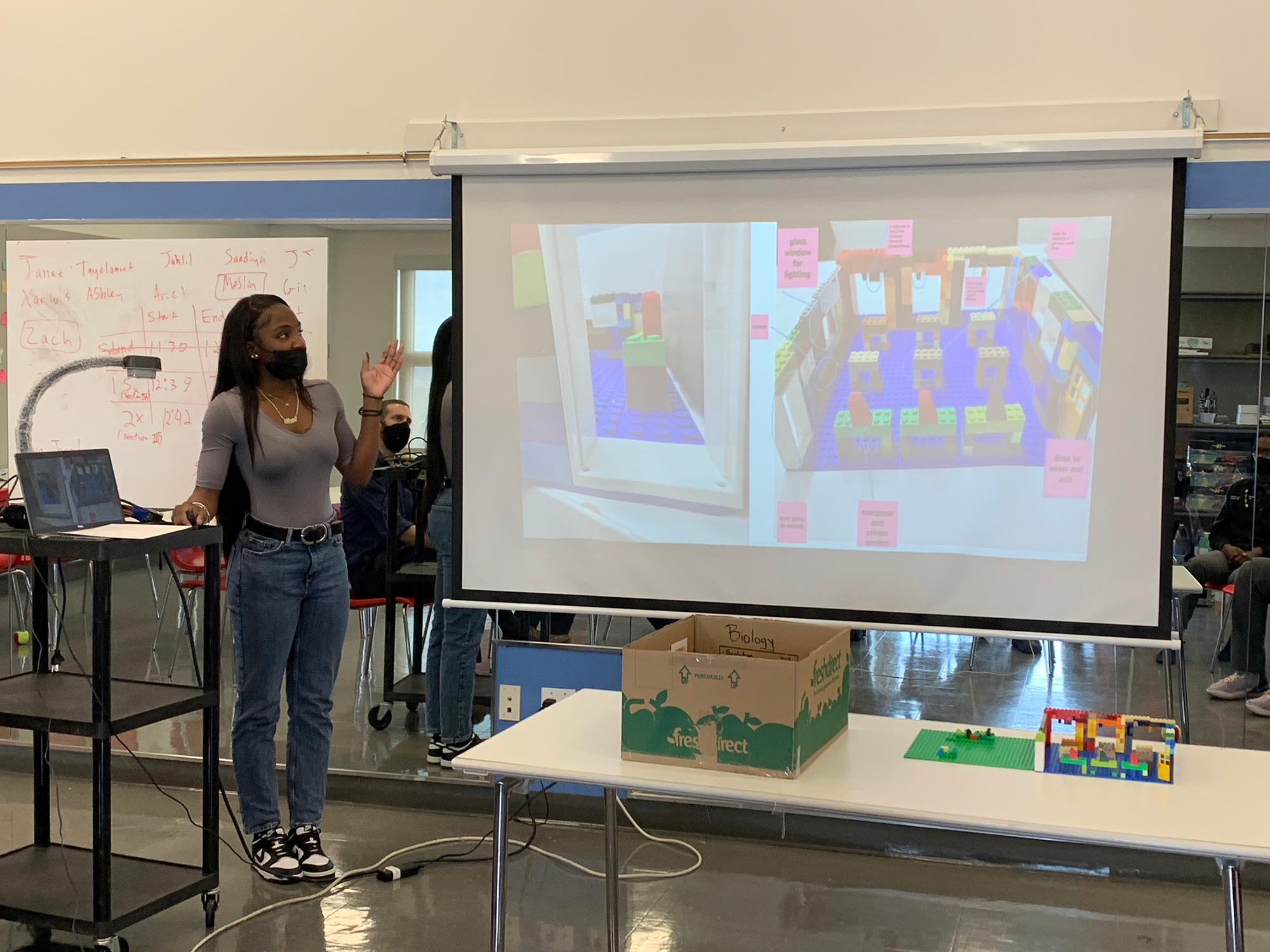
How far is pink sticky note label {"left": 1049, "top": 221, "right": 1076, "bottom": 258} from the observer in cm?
277

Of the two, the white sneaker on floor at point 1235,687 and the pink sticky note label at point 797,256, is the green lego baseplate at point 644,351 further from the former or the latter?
the white sneaker on floor at point 1235,687

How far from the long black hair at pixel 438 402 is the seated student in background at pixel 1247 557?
2.16m

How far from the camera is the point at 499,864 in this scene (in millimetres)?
2234

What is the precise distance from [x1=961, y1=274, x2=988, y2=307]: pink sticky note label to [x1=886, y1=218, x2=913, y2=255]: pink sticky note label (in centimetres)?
16

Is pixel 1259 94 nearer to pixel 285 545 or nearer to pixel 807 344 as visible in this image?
pixel 807 344

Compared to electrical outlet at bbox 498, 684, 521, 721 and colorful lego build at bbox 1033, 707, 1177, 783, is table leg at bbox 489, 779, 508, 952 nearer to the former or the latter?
colorful lego build at bbox 1033, 707, 1177, 783

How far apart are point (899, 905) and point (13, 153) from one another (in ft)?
12.0

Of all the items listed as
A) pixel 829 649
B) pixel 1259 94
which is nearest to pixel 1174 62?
pixel 1259 94

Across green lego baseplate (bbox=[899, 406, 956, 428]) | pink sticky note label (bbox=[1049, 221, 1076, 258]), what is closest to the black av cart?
green lego baseplate (bbox=[899, 406, 956, 428])

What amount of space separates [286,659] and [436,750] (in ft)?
2.62

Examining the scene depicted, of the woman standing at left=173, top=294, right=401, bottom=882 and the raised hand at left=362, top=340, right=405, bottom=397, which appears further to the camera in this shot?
the raised hand at left=362, top=340, right=405, bottom=397

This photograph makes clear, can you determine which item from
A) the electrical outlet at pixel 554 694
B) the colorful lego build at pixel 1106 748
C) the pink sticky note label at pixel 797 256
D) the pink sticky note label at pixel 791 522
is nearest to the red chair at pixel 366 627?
the electrical outlet at pixel 554 694

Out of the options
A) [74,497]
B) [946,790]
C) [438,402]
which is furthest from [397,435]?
[946,790]

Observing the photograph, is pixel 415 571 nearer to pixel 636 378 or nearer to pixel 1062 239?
pixel 636 378
